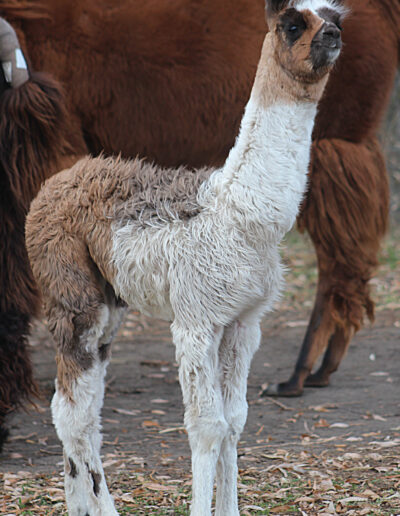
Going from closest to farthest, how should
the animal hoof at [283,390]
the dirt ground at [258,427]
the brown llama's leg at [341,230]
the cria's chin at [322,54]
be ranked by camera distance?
the cria's chin at [322,54]
the dirt ground at [258,427]
the brown llama's leg at [341,230]
the animal hoof at [283,390]

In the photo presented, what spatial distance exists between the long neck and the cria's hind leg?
47cm

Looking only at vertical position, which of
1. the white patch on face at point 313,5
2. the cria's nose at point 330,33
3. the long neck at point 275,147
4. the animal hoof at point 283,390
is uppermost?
the white patch on face at point 313,5

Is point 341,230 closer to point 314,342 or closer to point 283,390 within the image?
point 314,342

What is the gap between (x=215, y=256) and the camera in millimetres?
2807

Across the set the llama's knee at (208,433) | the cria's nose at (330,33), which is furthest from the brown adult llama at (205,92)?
the llama's knee at (208,433)

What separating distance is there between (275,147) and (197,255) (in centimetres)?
49

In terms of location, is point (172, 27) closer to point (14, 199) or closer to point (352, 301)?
point (14, 199)

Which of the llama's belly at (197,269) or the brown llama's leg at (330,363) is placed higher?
the llama's belly at (197,269)

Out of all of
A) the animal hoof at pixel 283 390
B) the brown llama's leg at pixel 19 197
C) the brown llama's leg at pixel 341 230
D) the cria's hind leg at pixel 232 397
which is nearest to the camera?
the cria's hind leg at pixel 232 397

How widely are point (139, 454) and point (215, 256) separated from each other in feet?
6.15

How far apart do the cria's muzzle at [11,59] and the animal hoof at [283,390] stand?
2640 mm

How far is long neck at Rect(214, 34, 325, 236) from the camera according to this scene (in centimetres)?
276

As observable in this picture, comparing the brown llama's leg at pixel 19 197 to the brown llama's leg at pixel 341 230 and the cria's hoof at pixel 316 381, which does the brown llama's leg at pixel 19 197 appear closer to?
the brown llama's leg at pixel 341 230

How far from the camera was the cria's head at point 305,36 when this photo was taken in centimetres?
267
